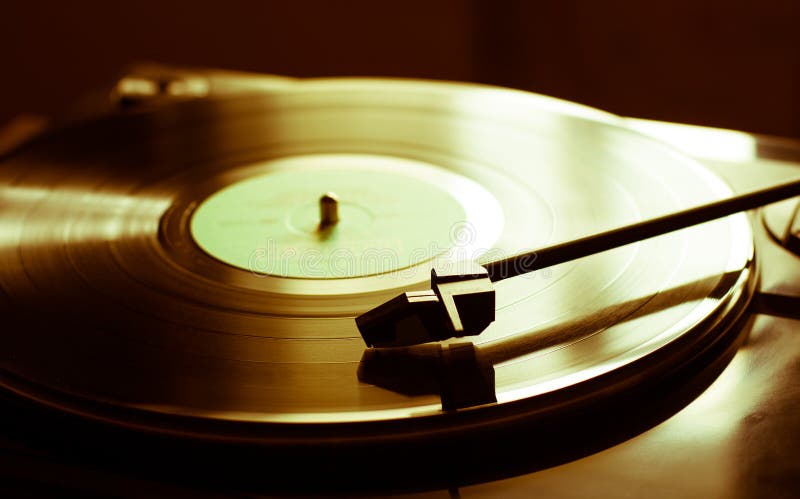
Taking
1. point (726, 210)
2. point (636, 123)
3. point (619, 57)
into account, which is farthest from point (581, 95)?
point (726, 210)

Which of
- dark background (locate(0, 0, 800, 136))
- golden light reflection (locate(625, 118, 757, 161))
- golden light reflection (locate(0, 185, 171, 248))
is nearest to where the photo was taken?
golden light reflection (locate(0, 185, 171, 248))

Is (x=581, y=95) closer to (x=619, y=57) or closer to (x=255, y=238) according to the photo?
(x=619, y=57)

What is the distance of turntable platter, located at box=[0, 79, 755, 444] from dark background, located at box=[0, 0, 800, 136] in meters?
1.04

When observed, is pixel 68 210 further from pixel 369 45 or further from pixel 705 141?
pixel 369 45

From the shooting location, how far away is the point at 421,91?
1109 millimetres

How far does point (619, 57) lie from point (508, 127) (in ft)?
3.82

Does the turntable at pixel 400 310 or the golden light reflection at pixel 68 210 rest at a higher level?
the golden light reflection at pixel 68 210

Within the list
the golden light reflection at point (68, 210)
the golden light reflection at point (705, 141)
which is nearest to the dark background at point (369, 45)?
the golden light reflection at point (705, 141)

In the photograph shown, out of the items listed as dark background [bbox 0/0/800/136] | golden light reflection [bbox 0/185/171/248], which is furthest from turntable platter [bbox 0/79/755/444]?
dark background [bbox 0/0/800/136]

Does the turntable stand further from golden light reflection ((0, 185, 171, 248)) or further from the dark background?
the dark background

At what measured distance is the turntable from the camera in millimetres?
512

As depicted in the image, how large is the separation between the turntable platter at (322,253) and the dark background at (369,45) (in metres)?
1.04

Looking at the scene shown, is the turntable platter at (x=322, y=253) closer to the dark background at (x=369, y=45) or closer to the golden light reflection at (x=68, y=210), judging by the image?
the golden light reflection at (x=68, y=210)

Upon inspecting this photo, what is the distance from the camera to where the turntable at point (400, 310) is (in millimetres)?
512
